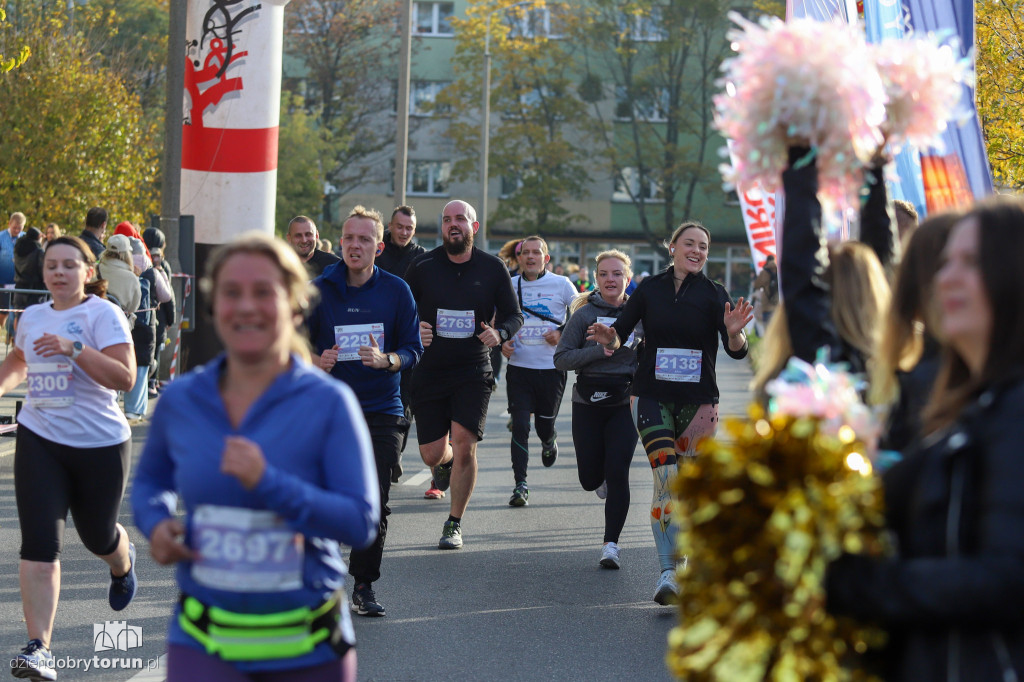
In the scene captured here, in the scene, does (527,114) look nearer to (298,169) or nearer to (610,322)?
(298,169)

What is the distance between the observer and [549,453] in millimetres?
11641

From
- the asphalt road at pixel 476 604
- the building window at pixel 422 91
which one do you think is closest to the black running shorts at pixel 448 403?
the asphalt road at pixel 476 604

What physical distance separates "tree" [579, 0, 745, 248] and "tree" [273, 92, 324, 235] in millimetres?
13356

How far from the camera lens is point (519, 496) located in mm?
10406

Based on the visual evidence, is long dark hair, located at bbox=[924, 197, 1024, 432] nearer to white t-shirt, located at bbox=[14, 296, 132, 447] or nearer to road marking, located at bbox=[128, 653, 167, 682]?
road marking, located at bbox=[128, 653, 167, 682]

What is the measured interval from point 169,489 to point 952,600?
1.99 metres

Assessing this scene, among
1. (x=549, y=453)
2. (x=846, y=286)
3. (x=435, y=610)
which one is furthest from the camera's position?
(x=549, y=453)

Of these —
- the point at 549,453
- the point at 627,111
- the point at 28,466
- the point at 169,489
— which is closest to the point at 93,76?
the point at 549,453

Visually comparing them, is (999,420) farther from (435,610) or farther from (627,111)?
(627,111)

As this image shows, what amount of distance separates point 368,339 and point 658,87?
49715mm

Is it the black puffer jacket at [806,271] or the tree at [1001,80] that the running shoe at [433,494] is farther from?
the black puffer jacket at [806,271]

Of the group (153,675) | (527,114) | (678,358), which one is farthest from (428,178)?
(153,675)

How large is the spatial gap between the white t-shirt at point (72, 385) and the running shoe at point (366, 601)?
157 cm

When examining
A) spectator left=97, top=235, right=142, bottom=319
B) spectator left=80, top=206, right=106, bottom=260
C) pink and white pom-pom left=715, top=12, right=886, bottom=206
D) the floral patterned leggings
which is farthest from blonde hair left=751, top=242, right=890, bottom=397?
spectator left=80, top=206, right=106, bottom=260
